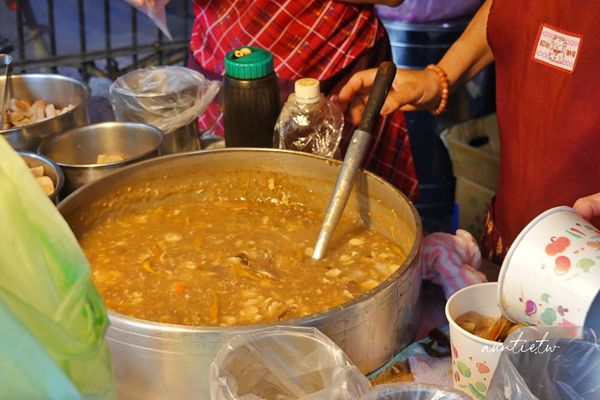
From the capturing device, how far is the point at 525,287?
3.28 feet

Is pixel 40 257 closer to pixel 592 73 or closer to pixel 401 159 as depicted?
pixel 592 73

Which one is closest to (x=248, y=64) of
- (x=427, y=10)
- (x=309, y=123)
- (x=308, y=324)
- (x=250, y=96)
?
(x=250, y=96)

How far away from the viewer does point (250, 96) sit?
1.66 metres

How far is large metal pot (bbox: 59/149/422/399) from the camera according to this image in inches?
41.1

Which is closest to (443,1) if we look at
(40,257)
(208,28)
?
(208,28)

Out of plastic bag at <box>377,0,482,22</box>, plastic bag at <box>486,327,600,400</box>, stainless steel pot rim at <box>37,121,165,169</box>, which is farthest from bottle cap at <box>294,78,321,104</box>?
plastic bag at <box>377,0,482,22</box>

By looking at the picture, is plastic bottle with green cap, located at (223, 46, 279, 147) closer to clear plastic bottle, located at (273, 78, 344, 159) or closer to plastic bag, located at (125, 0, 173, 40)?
clear plastic bottle, located at (273, 78, 344, 159)

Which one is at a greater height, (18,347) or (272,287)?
(18,347)

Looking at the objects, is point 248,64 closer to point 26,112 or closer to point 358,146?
point 358,146

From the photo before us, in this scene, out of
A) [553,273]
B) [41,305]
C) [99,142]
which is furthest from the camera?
[99,142]

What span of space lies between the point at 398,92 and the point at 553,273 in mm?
955

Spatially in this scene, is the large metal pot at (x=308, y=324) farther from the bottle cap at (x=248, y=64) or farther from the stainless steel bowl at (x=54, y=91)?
the stainless steel bowl at (x=54, y=91)

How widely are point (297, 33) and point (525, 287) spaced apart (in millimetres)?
1382

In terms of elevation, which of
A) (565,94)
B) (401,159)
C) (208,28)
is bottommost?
(401,159)
